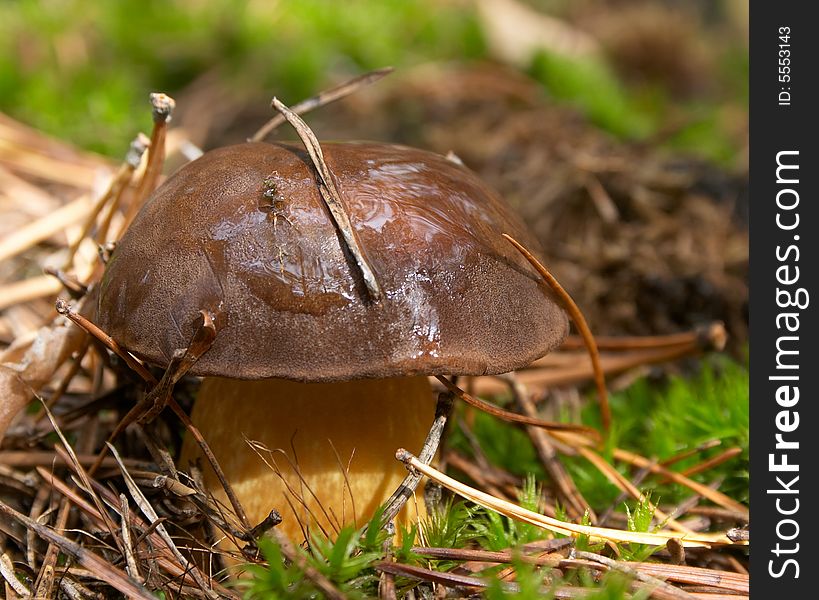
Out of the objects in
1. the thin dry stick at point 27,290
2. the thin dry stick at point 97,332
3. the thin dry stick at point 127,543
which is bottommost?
the thin dry stick at point 127,543

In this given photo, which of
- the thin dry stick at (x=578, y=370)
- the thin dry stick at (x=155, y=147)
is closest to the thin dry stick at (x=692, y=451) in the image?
the thin dry stick at (x=578, y=370)

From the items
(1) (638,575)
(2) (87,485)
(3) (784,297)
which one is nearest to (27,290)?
(2) (87,485)

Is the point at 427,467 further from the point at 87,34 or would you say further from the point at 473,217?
the point at 87,34

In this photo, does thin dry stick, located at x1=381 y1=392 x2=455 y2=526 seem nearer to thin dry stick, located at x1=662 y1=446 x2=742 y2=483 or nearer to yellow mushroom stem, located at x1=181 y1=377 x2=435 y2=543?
yellow mushroom stem, located at x1=181 y1=377 x2=435 y2=543

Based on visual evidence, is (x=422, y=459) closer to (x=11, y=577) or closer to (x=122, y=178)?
(x=11, y=577)

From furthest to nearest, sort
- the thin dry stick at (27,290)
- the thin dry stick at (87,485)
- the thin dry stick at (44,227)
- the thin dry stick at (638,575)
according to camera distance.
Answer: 1. the thin dry stick at (44,227)
2. the thin dry stick at (27,290)
3. the thin dry stick at (87,485)
4. the thin dry stick at (638,575)

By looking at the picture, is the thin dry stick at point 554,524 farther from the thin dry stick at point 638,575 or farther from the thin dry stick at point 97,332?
the thin dry stick at point 97,332
